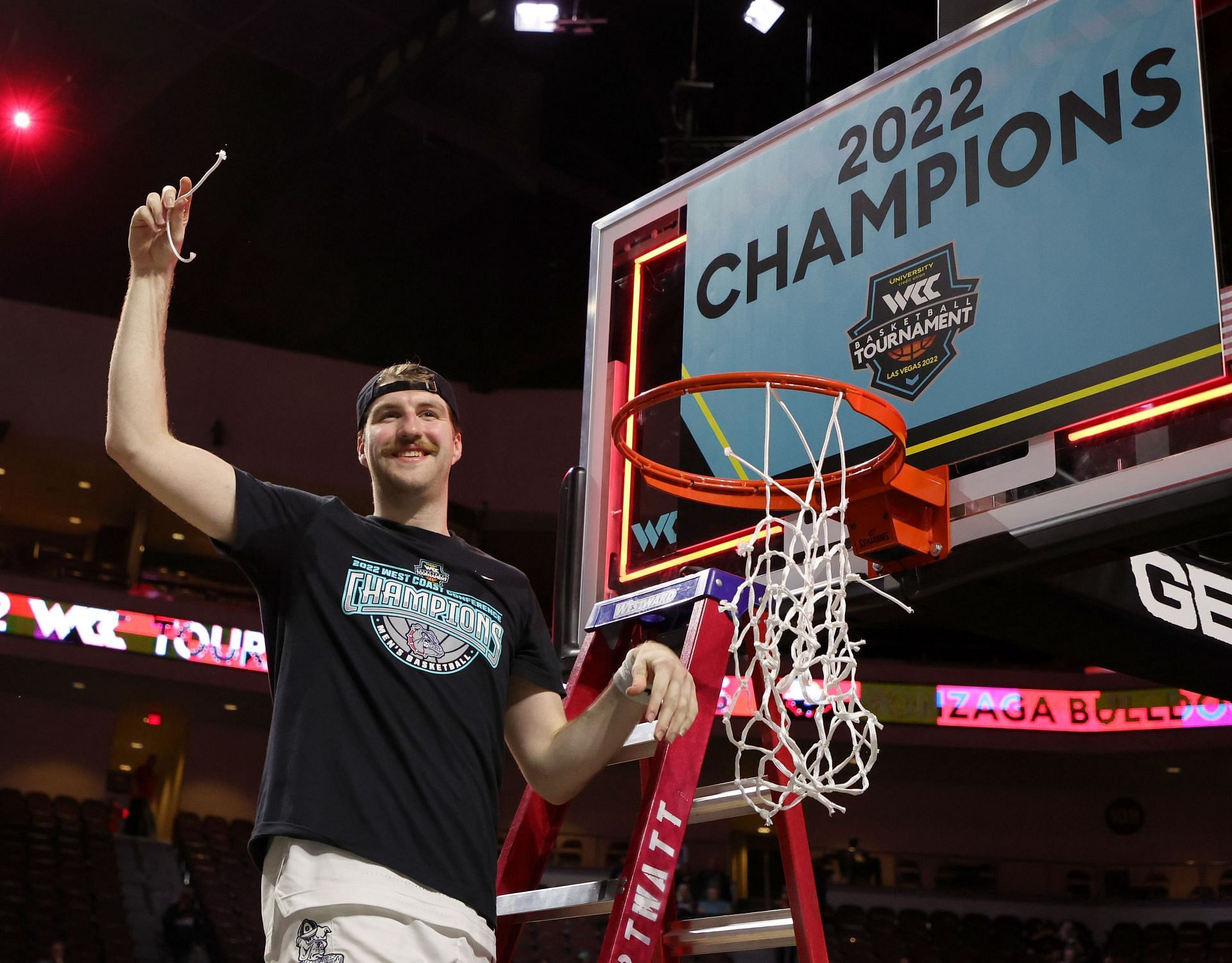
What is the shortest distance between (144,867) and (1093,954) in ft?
34.0

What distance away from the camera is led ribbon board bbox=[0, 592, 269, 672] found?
583 inches

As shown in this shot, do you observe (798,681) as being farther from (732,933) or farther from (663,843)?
(732,933)

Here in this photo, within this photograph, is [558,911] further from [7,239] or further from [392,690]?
[7,239]

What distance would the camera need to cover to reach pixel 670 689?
5.71ft

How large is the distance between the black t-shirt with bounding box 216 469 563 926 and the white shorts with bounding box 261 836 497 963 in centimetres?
2

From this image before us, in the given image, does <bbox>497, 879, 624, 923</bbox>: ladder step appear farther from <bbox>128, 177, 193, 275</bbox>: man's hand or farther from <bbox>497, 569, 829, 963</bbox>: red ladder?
<bbox>128, 177, 193, 275</bbox>: man's hand

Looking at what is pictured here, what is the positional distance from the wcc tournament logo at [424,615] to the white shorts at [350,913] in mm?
306

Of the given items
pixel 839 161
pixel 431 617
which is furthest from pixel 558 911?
pixel 839 161

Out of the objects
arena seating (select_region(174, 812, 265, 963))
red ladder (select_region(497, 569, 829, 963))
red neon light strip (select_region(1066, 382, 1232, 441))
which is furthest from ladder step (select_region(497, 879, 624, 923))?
arena seating (select_region(174, 812, 265, 963))

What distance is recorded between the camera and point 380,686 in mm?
1821

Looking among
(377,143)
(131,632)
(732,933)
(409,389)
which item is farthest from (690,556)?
(131,632)

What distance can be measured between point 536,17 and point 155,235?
23.9 feet

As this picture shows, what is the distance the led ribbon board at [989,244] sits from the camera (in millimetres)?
2785

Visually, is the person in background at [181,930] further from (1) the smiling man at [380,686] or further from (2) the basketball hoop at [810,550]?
(1) the smiling man at [380,686]
